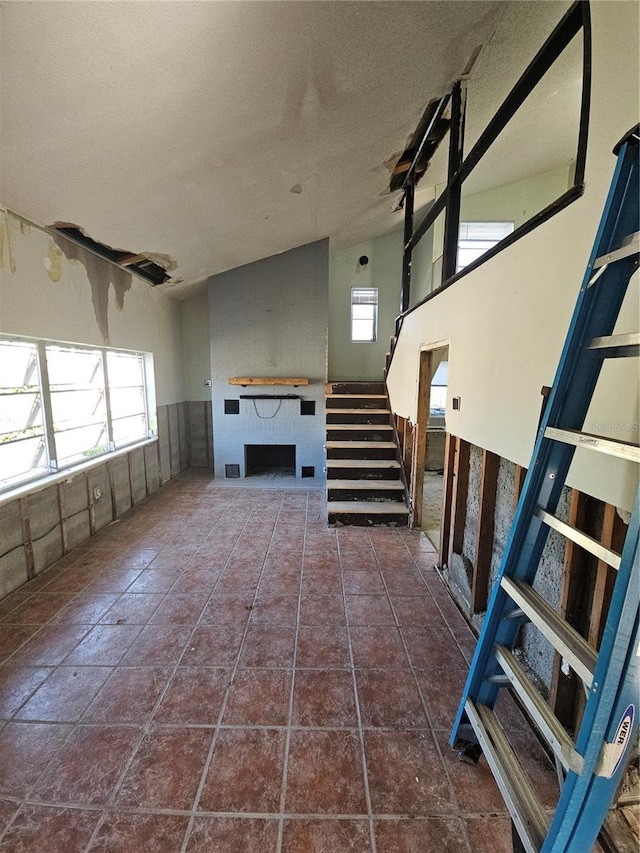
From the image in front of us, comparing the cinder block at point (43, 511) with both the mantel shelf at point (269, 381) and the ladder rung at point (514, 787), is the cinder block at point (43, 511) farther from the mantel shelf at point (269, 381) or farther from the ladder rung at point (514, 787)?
the ladder rung at point (514, 787)

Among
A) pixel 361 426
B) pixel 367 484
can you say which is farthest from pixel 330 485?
pixel 361 426

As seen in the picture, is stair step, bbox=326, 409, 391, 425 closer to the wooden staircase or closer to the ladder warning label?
the wooden staircase

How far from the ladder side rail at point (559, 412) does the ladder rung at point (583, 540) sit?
0.14ft

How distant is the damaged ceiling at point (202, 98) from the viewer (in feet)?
5.08

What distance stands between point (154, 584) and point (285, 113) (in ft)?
11.4

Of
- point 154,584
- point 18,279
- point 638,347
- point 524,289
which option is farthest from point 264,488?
point 638,347

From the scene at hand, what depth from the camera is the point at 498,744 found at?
1.29 metres

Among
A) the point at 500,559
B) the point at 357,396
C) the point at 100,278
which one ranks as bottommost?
the point at 500,559

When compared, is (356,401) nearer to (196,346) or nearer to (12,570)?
(196,346)

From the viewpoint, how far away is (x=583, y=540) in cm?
106

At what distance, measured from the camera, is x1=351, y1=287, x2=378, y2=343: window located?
728cm

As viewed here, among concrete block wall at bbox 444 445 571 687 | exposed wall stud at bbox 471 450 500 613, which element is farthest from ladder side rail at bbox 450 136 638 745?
exposed wall stud at bbox 471 450 500 613

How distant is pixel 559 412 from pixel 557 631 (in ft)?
2.16

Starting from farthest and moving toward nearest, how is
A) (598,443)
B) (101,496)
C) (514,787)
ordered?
(101,496), (514,787), (598,443)
